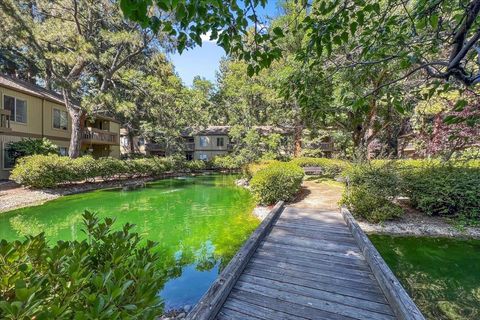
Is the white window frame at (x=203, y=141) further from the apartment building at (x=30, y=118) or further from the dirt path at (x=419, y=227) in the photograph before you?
the dirt path at (x=419, y=227)

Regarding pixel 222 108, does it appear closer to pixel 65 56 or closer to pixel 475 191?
pixel 65 56

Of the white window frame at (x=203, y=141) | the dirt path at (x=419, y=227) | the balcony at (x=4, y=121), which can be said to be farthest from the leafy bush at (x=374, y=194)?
the white window frame at (x=203, y=141)

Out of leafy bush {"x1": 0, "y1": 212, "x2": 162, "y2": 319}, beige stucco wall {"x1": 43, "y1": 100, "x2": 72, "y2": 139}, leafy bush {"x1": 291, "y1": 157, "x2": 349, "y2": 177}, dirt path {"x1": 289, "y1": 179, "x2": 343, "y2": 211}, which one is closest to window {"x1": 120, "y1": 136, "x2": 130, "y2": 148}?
beige stucco wall {"x1": 43, "y1": 100, "x2": 72, "y2": 139}

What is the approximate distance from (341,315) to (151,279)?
2.43 m

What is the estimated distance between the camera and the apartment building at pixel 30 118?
50.1 ft

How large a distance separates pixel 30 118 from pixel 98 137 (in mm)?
6554

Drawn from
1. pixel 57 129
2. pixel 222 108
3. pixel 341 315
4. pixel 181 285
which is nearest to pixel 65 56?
pixel 57 129

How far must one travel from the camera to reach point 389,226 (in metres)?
7.68

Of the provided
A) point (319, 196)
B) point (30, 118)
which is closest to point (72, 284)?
point (319, 196)

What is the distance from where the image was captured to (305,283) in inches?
138

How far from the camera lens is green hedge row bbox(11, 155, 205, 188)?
12.7m

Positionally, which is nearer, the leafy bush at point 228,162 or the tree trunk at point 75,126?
the tree trunk at point 75,126

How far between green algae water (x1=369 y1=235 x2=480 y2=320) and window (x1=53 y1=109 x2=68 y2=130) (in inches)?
917

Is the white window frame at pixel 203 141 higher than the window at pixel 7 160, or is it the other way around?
the white window frame at pixel 203 141
